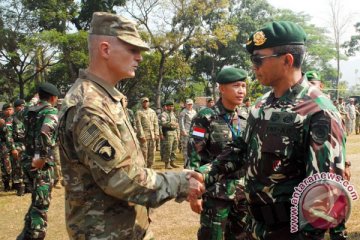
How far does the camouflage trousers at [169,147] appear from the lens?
12.3 metres

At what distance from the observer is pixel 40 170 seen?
17.6 ft

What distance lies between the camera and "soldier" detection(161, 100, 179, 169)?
485 inches

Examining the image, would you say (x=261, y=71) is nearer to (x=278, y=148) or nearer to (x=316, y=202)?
(x=278, y=148)

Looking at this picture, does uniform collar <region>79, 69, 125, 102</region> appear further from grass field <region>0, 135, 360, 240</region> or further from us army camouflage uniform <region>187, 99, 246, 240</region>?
grass field <region>0, 135, 360, 240</region>

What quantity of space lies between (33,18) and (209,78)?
55.6ft

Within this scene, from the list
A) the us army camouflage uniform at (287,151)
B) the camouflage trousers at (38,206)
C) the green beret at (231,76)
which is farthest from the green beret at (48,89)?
the us army camouflage uniform at (287,151)

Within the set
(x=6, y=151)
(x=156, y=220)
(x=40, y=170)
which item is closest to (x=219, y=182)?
(x=40, y=170)

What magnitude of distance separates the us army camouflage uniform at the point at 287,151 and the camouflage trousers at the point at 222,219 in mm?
1182

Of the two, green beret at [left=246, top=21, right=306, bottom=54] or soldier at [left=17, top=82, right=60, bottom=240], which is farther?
soldier at [left=17, top=82, right=60, bottom=240]

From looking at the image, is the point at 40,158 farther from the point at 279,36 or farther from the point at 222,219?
the point at 279,36

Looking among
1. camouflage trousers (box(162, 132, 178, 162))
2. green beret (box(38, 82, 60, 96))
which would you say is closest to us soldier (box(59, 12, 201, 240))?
green beret (box(38, 82, 60, 96))

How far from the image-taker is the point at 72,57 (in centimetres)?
2319

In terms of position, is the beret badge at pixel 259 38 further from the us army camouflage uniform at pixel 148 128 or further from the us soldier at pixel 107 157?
the us army camouflage uniform at pixel 148 128

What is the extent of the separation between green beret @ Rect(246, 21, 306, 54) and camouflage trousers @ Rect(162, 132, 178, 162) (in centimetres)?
988
